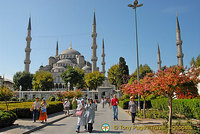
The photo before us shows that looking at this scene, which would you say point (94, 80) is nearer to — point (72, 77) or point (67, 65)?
point (72, 77)

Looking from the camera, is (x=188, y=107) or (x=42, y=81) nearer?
(x=188, y=107)

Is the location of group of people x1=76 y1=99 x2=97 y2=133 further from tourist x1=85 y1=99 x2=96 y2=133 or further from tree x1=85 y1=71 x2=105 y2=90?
tree x1=85 y1=71 x2=105 y2=90

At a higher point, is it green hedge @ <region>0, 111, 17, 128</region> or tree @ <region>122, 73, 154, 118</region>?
tree @ <region>122, 73, 154, 118</region>

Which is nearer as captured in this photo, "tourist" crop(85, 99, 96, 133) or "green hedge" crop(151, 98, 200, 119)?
"tourist" crop(85, 99, 96, 133)

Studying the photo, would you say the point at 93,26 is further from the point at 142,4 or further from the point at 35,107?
the point at 35,107

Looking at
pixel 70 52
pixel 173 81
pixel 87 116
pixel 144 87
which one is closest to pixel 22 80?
pixel 70 52

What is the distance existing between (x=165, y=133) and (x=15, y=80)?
50.8 metres

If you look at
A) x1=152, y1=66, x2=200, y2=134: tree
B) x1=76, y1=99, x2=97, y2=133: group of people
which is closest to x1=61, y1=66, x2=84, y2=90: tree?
x1=76, y1=99, x2=97, y2=133: group of people

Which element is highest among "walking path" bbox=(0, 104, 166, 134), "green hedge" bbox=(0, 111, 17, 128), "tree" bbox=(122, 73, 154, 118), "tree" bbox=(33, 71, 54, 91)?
"tree" bbox=(33, 71, 54, 91)

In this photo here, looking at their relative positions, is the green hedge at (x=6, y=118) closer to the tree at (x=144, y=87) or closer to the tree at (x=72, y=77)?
the tree at (x=144, y=87)

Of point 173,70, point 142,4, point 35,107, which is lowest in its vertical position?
point 35,107

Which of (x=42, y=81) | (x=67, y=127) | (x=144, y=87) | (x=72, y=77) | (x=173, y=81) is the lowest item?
(x=67, y=127)

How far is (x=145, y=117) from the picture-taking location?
11.5m

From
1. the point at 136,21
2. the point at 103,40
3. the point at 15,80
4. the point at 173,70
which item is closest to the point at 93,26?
the point at 103,40
